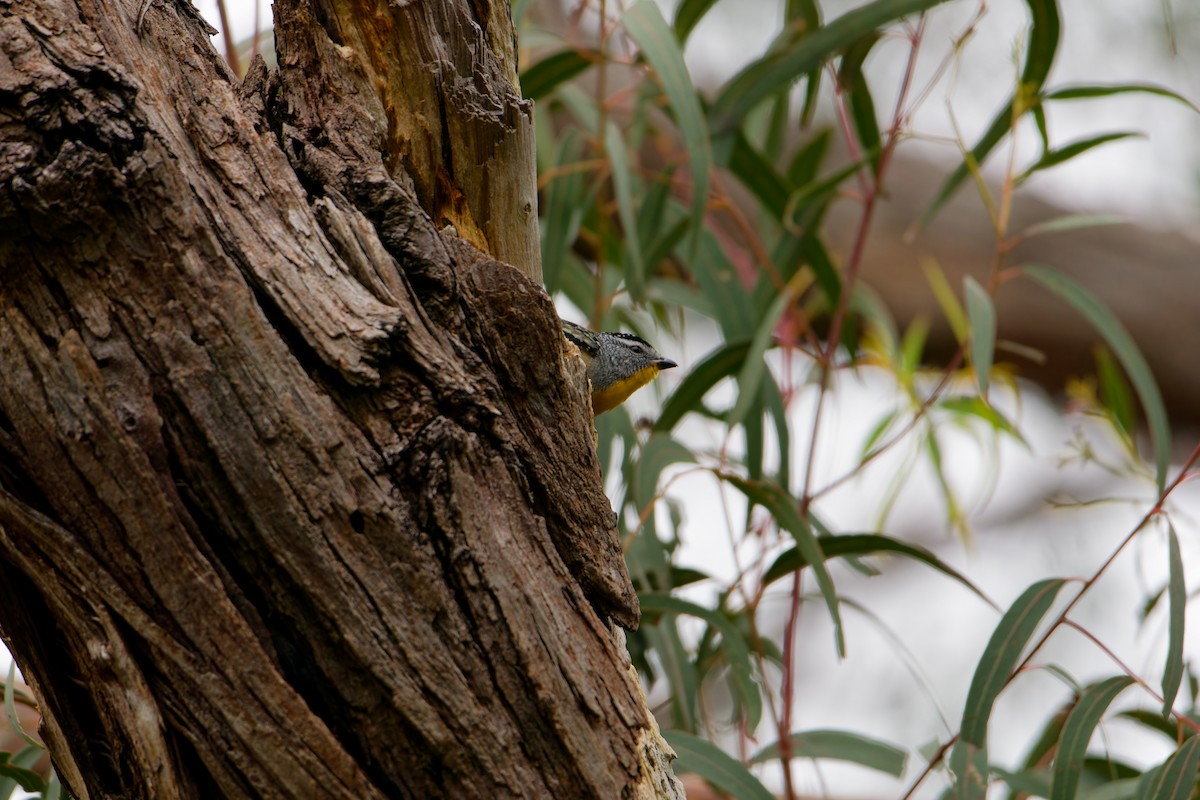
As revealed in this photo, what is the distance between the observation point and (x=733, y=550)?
2.88m

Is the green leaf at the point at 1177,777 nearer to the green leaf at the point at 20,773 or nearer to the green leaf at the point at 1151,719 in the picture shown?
the green leaf at the point at 1151,719

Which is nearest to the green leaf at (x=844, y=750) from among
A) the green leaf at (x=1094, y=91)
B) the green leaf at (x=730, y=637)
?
the green leaf at (x=730, y=637)

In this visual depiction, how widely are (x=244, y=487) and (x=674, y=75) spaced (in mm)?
1637

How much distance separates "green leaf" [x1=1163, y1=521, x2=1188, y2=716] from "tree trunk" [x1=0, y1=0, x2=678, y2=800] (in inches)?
42.1

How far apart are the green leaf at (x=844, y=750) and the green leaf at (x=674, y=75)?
139 centimetres

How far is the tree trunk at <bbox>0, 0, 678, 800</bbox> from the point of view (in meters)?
1.39

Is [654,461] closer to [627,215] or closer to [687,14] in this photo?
[627,215]

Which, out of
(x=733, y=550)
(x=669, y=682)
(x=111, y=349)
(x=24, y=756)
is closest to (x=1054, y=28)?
(x=733, y=550)

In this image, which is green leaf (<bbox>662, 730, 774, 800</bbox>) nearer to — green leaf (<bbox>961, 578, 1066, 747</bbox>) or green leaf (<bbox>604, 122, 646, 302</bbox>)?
green leaf (<bbox>961, 578, 1066, 747</bbox>)

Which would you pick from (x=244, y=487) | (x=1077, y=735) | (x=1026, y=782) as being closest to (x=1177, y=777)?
(x=1077, y=735)

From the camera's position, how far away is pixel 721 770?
2.43m

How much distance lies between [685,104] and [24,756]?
2094 millimetres

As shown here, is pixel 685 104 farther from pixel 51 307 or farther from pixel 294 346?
pixel 51 307

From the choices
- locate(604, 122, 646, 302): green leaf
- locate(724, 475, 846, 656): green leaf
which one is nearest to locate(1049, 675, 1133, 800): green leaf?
locate(724, 475, 846, 656): green leaf
